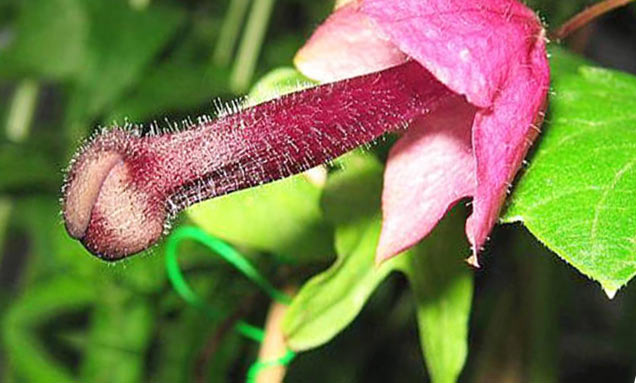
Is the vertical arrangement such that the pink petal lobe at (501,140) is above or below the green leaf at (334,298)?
above

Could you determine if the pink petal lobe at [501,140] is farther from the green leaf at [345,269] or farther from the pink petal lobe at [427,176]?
the green leaf at [345,269]

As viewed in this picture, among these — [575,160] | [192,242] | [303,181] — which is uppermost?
[575,160]

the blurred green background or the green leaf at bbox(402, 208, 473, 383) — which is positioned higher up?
the green leaf at bbox(402, 208, 473, 383)

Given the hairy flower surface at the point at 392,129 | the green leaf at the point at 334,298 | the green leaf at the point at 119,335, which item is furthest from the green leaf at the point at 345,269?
the green leaf at the point at 119,335

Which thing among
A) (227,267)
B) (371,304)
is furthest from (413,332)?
(227,267)

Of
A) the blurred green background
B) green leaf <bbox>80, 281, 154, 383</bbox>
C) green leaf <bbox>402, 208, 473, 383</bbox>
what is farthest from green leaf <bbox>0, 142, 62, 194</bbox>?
green leaf <bbox>402, 208, 473, 383</bbox>

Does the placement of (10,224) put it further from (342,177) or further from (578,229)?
(578,229)

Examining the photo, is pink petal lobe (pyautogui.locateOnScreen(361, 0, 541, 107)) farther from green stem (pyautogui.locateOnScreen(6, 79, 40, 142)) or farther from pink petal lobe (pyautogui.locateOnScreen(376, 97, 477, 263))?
green stem (pyautogui.locateOnScreen(6, 79, 40, 142))

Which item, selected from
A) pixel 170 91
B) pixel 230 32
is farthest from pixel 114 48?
pixel 230 32
